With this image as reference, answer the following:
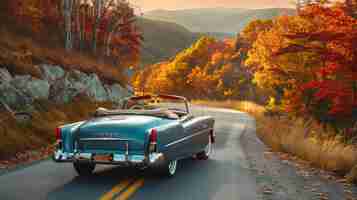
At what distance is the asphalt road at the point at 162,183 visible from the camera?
273 inches

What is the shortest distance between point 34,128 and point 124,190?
22.5 feet

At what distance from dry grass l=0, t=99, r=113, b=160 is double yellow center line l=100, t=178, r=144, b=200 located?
3.86 m

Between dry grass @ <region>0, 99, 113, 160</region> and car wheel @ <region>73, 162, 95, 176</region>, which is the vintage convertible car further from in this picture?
dry grass @ <region>0, 99, 113, 160</region>

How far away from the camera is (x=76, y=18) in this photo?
96.9ft

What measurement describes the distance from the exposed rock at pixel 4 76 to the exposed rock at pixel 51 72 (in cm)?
269

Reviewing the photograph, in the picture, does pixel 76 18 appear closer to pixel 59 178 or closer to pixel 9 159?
pixel 9 159

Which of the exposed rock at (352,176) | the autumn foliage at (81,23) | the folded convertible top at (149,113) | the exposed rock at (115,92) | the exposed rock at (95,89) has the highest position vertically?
the autumn foliage at (81,23)

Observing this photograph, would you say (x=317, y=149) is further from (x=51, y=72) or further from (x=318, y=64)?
(x=318, y=64)

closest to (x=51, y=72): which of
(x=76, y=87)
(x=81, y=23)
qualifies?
(x=76, y=87)

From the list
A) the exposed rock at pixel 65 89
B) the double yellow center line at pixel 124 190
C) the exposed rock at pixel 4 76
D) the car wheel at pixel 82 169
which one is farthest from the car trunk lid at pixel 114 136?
the exposed rock at pixel 65 89

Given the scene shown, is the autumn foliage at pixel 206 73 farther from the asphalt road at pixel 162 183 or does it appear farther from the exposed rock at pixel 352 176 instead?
the exposed rock at pixel 352 176

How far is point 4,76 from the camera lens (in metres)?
15.6

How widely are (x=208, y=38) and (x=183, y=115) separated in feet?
257

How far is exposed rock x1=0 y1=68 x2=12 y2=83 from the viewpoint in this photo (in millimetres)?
15434
